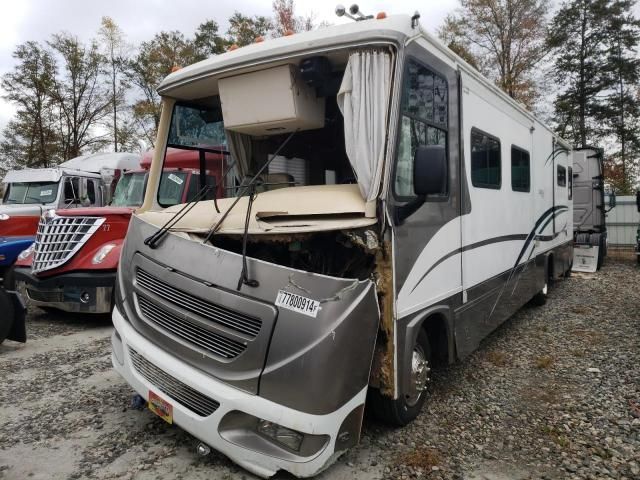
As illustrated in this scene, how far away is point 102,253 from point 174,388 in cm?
404

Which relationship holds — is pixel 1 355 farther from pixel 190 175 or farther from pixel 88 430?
pixel 190 175

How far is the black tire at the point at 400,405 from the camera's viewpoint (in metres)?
3.25

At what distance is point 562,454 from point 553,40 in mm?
22558

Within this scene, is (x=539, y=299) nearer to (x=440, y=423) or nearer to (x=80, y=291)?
(x=440, y=423)

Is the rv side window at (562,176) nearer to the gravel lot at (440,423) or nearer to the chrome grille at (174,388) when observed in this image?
the gravel lot at (440,423)

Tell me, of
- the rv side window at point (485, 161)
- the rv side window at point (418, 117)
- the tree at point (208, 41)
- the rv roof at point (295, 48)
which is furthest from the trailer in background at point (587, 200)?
the tree at point (208, 41)

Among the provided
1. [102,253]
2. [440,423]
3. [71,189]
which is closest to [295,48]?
[440,423]

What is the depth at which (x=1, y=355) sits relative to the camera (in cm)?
533

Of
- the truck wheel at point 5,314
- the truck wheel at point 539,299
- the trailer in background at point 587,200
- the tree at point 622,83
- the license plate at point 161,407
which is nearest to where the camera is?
the license plate at point 161,407

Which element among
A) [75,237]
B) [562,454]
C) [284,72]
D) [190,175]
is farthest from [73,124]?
[562,454]

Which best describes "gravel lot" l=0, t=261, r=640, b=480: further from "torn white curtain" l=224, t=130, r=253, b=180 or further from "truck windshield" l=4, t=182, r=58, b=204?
"truck windshield" l=4, t=182, r=58, b=204

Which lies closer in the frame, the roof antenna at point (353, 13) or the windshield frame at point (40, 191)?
the roof antenna at point (353, 13)

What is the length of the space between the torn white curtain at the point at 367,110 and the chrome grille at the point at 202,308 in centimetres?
107

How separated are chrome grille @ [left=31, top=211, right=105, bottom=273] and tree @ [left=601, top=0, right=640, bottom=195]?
22.3 metres
